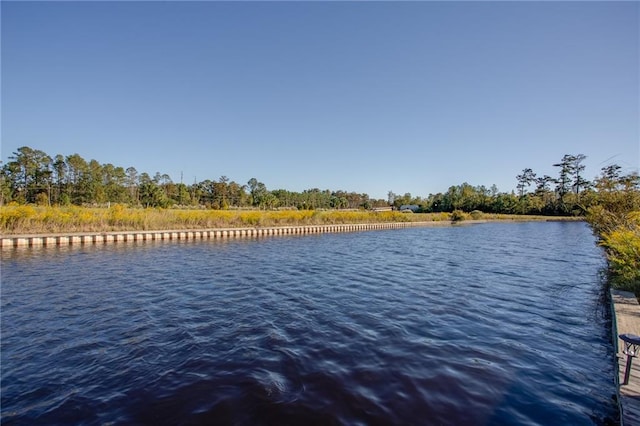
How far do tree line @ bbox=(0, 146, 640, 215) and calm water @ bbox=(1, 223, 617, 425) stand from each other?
12266mm

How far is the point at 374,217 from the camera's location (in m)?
39.0

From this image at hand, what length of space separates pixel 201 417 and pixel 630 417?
416 cm

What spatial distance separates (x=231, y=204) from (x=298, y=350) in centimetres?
6670

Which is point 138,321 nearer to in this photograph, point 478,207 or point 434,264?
point 434,264

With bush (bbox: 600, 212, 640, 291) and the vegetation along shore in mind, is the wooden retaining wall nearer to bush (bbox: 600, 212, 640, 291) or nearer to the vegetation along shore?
the vegetation along shore

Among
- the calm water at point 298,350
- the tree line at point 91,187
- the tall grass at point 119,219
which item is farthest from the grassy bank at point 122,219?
the tree line at point 91,187

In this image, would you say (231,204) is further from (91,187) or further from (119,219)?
(119,219)

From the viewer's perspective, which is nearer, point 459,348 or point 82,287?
point 459,348

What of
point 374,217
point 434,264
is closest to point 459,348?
point 434,264

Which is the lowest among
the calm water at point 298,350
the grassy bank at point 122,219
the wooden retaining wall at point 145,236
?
the calm water at point 298,350

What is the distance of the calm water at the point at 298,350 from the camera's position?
3488 millimetres

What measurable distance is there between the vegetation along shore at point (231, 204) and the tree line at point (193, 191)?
0.35 ft

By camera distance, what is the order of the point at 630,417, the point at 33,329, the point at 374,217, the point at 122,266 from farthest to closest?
the point at 374,217, the point at 122,266, the point at 33,329, the point at 630,417

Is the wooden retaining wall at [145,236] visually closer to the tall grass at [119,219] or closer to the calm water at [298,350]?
the tall grass at [119,219]
